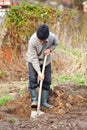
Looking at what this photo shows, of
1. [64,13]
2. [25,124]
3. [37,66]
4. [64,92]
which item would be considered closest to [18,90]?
[64,92]

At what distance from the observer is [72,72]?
12086 mm

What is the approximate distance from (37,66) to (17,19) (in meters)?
4.25

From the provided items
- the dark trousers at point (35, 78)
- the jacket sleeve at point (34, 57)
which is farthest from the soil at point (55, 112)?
the jacket sleeve at point (34, 57)

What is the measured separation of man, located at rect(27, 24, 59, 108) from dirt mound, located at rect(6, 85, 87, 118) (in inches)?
6.8

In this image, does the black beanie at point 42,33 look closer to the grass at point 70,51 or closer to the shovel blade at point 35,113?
the shovel blade at point 35,113

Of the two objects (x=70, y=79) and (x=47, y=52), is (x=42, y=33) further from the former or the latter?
(x=70, y=79)

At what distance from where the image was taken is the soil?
7559 millimetres

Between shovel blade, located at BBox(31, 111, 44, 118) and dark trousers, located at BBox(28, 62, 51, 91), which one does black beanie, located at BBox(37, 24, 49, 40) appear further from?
shovel blade, located at BBox(31, 111, 44, 118)

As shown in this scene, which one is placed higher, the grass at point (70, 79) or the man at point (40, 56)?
the man at point (40, 56)

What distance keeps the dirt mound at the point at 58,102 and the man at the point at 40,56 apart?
6.8 inches

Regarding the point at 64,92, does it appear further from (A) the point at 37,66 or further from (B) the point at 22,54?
(B) the point at 22,54

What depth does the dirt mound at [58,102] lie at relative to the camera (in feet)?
28.9

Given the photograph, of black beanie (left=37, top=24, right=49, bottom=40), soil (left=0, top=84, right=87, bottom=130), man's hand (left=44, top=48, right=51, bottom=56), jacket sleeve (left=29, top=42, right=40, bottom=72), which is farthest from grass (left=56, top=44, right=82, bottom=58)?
black beanie (left=37, top=24, right=49, bottom=40)

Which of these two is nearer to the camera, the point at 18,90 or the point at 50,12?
the point at 18,90
